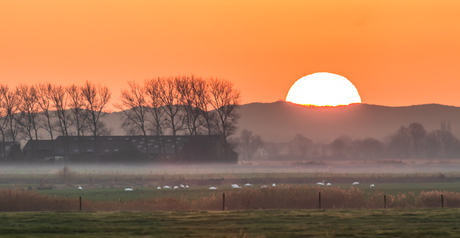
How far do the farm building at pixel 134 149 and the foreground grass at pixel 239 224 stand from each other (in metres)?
68.6

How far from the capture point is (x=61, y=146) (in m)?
112

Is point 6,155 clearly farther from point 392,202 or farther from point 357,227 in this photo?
point 357,227

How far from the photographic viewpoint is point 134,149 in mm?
104562

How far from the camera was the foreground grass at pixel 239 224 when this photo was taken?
80.7 ft

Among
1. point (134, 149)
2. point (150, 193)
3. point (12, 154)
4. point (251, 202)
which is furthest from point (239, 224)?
point (12, 154)

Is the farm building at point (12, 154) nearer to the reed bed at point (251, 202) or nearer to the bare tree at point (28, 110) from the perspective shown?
the bare tree at point (28, 110)

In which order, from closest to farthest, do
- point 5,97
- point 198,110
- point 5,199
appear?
point 5,199 < point 198,110 < point 5,97

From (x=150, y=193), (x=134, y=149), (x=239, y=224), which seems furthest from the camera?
(x=134, y=149)

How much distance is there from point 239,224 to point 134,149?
259ft

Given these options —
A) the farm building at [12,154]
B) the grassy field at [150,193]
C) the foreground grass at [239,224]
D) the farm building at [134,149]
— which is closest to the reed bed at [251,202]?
the foreground grass at [239,224]

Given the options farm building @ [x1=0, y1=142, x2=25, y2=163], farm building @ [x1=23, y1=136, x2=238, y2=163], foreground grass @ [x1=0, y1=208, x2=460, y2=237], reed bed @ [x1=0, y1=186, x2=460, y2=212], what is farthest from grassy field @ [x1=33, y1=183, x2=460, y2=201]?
farm building @ [x1=0, y1=142, x2=25, y2=163]

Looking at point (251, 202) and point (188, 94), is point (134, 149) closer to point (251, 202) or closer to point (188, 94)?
point (188, 94)

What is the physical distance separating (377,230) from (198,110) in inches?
2892

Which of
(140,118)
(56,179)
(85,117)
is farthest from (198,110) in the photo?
(56,179)
